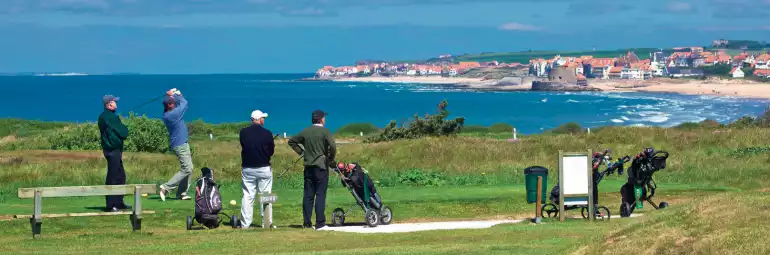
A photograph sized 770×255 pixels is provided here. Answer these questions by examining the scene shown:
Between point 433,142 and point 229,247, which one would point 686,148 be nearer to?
point 433,142

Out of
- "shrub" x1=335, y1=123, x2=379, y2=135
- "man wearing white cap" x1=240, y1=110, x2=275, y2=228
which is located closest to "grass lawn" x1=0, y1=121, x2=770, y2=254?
"man wearing white cap" x1=240, y1=110, x2=275, y2=228

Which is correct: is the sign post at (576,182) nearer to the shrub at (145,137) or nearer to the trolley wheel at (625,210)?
the trolley wheel at (625,210)

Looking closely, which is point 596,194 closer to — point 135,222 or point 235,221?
point 235,221

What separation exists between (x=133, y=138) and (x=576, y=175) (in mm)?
25643

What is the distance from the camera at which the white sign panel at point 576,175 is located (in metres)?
17.9

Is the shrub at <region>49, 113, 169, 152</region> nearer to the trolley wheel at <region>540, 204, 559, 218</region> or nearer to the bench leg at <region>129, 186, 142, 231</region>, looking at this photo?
the trolley wheel at <region>540, 204, 559, 218</region>

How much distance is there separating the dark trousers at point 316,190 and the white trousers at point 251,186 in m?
0.55

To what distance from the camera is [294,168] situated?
2942cm

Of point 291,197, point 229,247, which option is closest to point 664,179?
point 291,197

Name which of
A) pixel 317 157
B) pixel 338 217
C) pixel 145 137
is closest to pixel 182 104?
pixel 317 157

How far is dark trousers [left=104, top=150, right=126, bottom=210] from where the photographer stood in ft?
58.1

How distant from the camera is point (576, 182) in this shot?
1806 cm

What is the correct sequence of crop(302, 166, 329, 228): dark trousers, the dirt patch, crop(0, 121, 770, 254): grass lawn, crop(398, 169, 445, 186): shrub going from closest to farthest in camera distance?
1. crop(0, 121, 770, 254): grass lawn
2. crop(302, 166, 329, 228): dark trousers
3. the dirt patch
4. crop(398, 169, 445, 186): shrub

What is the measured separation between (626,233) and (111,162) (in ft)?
27.9
